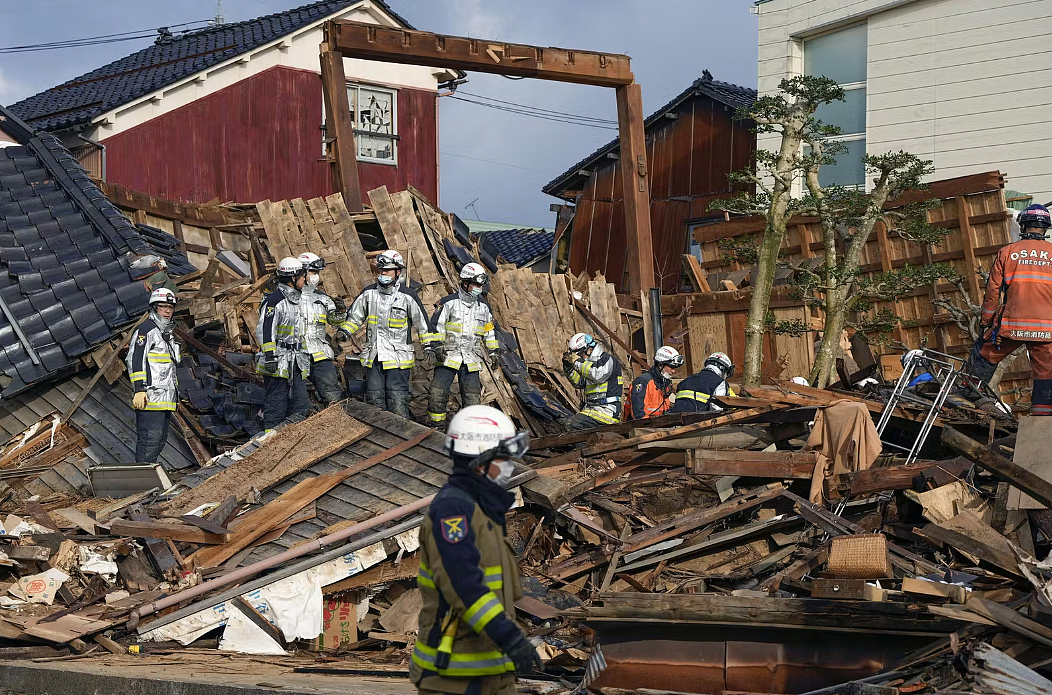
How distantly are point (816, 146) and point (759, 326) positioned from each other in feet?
9.46

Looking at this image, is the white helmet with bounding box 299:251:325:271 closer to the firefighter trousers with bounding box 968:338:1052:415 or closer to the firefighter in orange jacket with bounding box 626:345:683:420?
the firefighter in orange jacket with bounding box 626:345:683:420

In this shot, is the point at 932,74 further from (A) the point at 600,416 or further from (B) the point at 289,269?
(B) the point at 289,269

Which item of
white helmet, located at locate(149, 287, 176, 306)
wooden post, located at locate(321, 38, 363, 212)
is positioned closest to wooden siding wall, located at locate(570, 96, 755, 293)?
wooden post, located at locate(321, 38, 363, 212)

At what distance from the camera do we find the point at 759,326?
46.0 ft

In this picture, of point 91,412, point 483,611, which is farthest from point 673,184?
point 483,611

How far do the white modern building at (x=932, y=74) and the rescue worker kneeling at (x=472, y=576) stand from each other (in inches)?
603

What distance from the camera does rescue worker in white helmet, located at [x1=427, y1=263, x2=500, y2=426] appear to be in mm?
12289

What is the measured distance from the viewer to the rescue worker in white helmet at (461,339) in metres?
12.3

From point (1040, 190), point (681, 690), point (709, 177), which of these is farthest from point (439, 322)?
point (709, 177)

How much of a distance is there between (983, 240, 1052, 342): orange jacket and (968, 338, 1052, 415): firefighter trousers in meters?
0.13

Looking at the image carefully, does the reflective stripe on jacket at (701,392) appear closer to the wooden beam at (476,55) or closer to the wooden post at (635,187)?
the wooden post at (635,187)

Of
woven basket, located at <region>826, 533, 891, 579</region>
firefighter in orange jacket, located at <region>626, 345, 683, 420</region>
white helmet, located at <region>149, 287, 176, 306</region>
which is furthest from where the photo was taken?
firefighter in orange jacket, located at <region>626, 345, 683, 420</region>

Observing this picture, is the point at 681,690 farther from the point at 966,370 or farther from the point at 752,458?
the point at 966,370

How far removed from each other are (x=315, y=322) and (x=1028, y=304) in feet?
22.4
